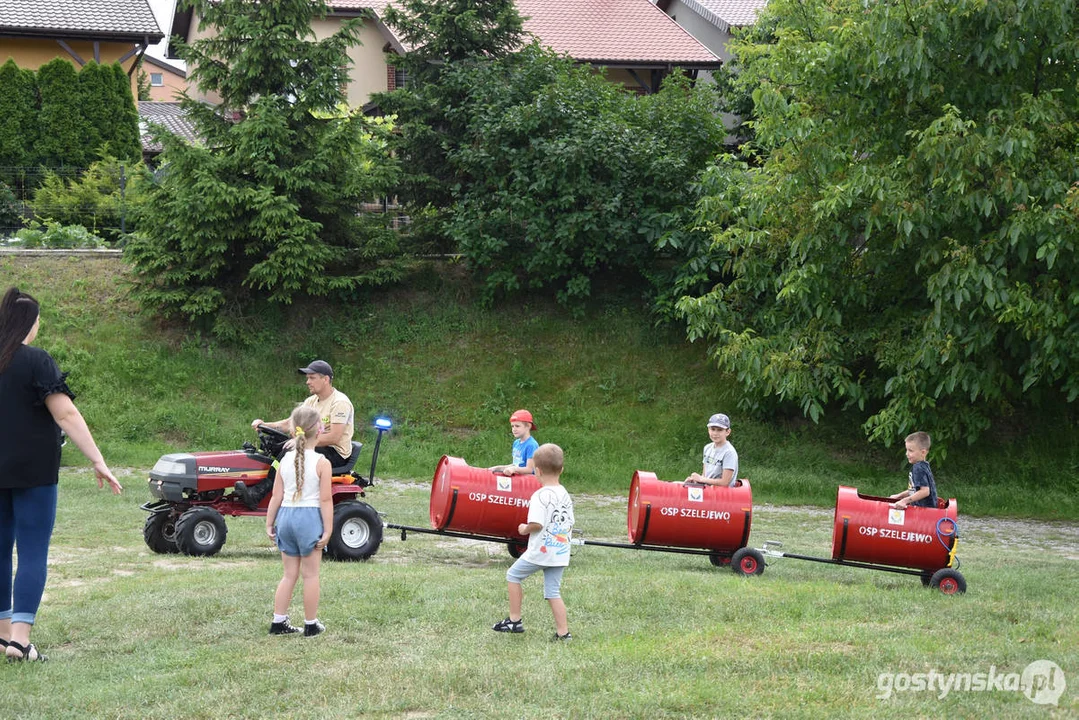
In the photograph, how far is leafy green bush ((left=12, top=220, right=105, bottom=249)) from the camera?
988 inches

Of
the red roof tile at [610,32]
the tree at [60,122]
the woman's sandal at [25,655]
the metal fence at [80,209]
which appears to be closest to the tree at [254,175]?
the metal fence at [80,209]

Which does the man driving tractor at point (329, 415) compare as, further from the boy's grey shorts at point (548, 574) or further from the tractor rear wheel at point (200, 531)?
the boy's grey shorts at point (548, 574)

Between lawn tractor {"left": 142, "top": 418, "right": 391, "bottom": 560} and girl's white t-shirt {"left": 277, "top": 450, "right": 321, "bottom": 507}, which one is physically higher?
girl's white t-shirt {"left": 277, "top": 450, "right": 321, "bottom": 507}

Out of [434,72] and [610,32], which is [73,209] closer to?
[434,72]

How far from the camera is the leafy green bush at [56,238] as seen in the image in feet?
82.3

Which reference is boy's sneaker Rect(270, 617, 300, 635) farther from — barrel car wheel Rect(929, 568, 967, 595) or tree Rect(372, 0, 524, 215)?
tree Rect(372, 0, 524, 215)

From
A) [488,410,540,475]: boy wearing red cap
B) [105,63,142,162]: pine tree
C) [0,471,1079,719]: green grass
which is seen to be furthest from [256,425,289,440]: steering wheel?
[105,63,142,162]: pine tree

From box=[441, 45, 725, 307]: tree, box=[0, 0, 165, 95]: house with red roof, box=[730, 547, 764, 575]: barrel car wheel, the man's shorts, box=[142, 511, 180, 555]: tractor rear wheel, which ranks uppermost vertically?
box=[0, 0, 165, 95]: house with red roof

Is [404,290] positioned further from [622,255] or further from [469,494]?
[469,494]

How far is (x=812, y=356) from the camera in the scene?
19.4m

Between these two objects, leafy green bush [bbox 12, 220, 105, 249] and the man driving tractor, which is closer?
the man driving tractor

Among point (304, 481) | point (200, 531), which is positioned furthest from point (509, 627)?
point (200, 531)

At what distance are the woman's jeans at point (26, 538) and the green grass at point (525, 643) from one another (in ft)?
1.35

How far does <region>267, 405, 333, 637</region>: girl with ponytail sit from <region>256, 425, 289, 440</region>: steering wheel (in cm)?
331
